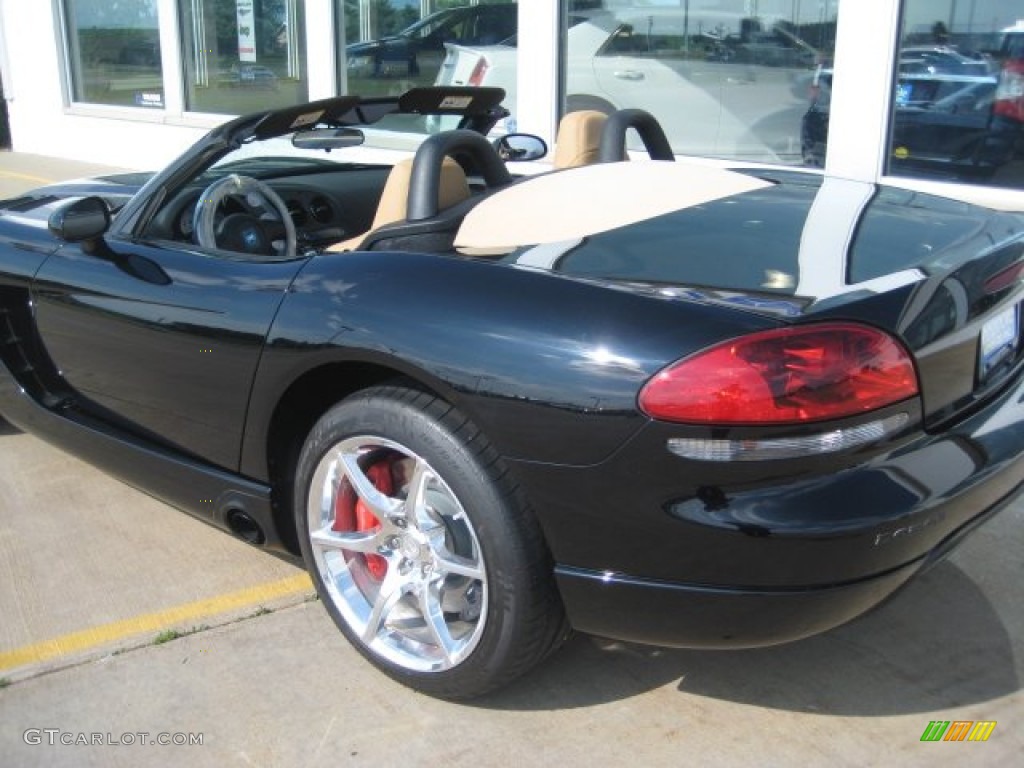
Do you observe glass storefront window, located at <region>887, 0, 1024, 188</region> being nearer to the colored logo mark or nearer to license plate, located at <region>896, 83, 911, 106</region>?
license plate, located at <region>896, 83, 911, 106</region>

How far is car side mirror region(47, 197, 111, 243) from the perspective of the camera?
3219mm

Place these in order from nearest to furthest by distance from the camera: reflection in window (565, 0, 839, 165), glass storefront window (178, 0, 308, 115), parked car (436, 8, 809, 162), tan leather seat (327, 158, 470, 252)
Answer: tan leather seat (327, 158, 470, 252) → reflection in window (565, 0, 839, 165) → parked car (436, 8, 809, 162) → glass storefront window (178, 0, 308, 115)

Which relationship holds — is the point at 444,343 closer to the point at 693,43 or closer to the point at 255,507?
the point at 255,507

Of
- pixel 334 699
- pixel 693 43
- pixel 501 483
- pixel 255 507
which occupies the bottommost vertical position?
pixel 334 699

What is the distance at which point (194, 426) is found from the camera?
3.07 meters

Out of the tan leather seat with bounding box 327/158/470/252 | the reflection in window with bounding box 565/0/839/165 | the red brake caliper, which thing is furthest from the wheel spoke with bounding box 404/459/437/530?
the reflection in window with bounding box 565/0/839/165

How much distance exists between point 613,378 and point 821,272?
0.60m

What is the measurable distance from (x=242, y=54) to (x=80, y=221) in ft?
34.0

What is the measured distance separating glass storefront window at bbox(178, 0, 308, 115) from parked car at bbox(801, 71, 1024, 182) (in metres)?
6.91

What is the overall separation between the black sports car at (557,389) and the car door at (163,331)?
1 cm

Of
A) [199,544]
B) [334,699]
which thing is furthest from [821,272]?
[199,544]

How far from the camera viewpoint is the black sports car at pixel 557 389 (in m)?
2.12

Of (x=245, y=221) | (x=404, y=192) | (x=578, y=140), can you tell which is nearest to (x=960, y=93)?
(x=578, y=140)

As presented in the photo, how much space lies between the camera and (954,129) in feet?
22.4
